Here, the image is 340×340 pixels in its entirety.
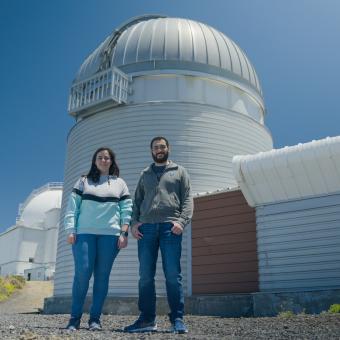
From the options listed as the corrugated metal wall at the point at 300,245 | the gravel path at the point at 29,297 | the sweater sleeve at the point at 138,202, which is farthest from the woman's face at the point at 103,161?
the gravel path at the point at 29,297

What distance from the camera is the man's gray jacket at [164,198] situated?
432 cm

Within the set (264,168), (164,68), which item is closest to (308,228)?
(264,168)

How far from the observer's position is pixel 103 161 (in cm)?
465

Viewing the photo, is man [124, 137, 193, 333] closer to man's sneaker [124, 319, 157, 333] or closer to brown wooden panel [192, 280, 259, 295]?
man's sneaker [124, 319, 157, 333]

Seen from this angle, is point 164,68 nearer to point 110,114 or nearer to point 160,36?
point 160,36

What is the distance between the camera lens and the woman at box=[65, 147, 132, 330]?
13.9ft

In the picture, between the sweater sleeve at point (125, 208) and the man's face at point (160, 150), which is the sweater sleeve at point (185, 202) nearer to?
the man's face at point (160, 150)

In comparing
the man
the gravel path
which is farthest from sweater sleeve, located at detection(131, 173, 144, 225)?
the gravel path

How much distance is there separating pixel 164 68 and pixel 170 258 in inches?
414

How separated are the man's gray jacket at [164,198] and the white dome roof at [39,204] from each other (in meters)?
37.5

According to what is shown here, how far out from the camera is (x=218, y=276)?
10.0 meters

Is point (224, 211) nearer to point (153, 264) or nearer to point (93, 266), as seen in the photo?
point (153, 264)

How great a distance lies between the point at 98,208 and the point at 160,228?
696mm

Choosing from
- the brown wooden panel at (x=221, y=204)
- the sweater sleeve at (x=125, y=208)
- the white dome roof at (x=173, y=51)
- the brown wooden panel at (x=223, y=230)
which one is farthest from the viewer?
the white dome roof at (x=173, y=51)
